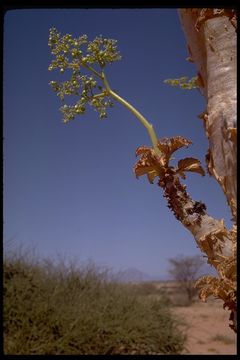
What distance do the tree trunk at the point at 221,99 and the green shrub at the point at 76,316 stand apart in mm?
9296

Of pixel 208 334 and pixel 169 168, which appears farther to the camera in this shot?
pixel 208 334

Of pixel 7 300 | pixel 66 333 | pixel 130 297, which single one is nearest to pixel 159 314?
pixel 130 297

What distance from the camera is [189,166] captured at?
229cm

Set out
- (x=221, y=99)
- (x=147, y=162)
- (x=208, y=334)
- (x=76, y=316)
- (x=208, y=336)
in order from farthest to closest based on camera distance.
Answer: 1. (x=208, y=334)
2. (x=208, y=336)
3. (x=76, y=316)
4. (x=147, y=162)
5. (x=221, y=99)

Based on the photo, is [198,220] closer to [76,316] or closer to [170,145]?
[170,145]

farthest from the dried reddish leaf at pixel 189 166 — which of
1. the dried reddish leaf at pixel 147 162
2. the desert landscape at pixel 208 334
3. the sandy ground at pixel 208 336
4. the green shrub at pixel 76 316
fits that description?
the sandy ground at pixel 208 336

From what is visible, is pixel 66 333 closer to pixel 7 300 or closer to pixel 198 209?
pixel 7 300

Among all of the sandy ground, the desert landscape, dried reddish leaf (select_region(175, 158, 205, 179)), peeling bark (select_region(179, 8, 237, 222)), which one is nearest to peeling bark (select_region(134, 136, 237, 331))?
dried reddish leaf (select_region(175, 158, 205, 179))

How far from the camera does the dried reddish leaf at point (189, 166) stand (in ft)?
7.47

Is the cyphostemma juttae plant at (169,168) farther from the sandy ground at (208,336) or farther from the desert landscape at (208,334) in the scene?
the sandy ground at (208,336)

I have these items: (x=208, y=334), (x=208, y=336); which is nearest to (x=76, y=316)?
(x=208, y=336)

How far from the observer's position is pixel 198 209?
2.22m

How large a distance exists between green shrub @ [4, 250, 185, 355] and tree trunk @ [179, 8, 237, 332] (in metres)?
9.30

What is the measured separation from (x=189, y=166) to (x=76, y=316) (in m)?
10.6
